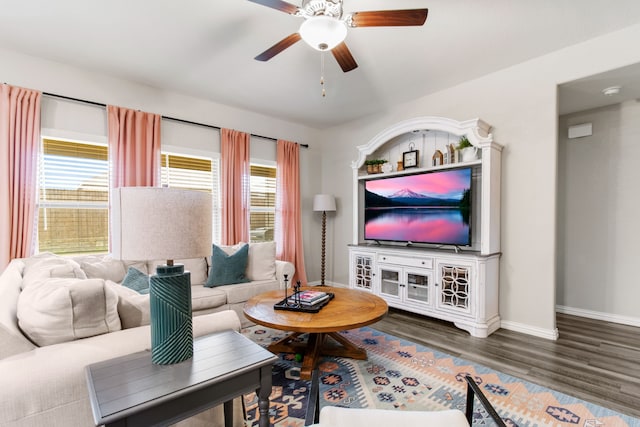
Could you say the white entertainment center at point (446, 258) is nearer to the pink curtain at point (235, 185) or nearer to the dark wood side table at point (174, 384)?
the pink curtain at point (235, 185)

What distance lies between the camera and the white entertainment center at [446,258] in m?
3.01

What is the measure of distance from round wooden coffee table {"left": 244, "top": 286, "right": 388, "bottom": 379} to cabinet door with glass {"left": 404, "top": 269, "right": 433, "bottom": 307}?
38.7 inches

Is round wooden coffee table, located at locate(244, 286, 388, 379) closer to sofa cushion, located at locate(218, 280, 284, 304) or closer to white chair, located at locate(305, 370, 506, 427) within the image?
sofa cushion, located at locate(218, 280, 284, 304)

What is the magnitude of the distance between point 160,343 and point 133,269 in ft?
6.75

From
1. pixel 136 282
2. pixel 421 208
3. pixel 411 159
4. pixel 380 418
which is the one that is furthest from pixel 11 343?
pixel 411 159

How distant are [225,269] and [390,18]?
2.79 meters

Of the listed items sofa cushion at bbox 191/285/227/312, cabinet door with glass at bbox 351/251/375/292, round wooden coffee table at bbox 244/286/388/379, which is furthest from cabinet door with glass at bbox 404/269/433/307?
sofa cushion at bbox 191/285/227/312

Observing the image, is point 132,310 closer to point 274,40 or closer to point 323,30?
point 323,30

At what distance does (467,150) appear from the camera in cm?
321

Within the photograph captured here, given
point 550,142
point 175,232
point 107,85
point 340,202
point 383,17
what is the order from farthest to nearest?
1. point 340,202
2. point 107,85
3. point 550,142
4. point 383,17
5. point 175,232

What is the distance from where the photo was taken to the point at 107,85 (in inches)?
128

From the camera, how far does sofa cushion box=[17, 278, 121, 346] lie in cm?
120

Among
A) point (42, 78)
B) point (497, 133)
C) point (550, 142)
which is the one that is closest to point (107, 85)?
point (42, 78)

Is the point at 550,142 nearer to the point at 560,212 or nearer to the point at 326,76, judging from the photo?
the point at 560,212
